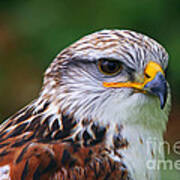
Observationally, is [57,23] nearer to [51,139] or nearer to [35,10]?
[35,10]

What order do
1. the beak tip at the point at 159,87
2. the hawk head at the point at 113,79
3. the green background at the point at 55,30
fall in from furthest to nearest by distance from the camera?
the green background at the point at 55,30 → the hawk head at the point at 113,79 → the beak tip at the point at 159,87

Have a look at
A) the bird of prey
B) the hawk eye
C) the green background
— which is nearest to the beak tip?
the bird of prey

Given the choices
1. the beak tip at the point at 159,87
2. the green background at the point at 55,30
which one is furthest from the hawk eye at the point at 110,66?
the green background at the point at 55,30

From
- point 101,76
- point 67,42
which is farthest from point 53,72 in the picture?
point 67,42

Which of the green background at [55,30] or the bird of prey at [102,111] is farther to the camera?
the green background at [55,30]

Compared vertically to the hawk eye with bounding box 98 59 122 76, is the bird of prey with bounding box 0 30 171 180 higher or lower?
lower

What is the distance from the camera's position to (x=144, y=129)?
12.4ft

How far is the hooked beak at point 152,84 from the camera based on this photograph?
351 cm

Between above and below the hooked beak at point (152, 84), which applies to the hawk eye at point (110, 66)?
above

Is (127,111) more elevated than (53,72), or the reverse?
(53,72)

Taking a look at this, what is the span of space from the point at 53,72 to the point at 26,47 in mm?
4097

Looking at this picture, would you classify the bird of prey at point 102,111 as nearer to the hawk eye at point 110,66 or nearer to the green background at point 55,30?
the hawk eye at point 110,66

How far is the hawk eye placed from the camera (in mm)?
3639

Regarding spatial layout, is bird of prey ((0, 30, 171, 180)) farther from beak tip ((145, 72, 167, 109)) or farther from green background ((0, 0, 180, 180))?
green background ((0, 0, 180, 180))
